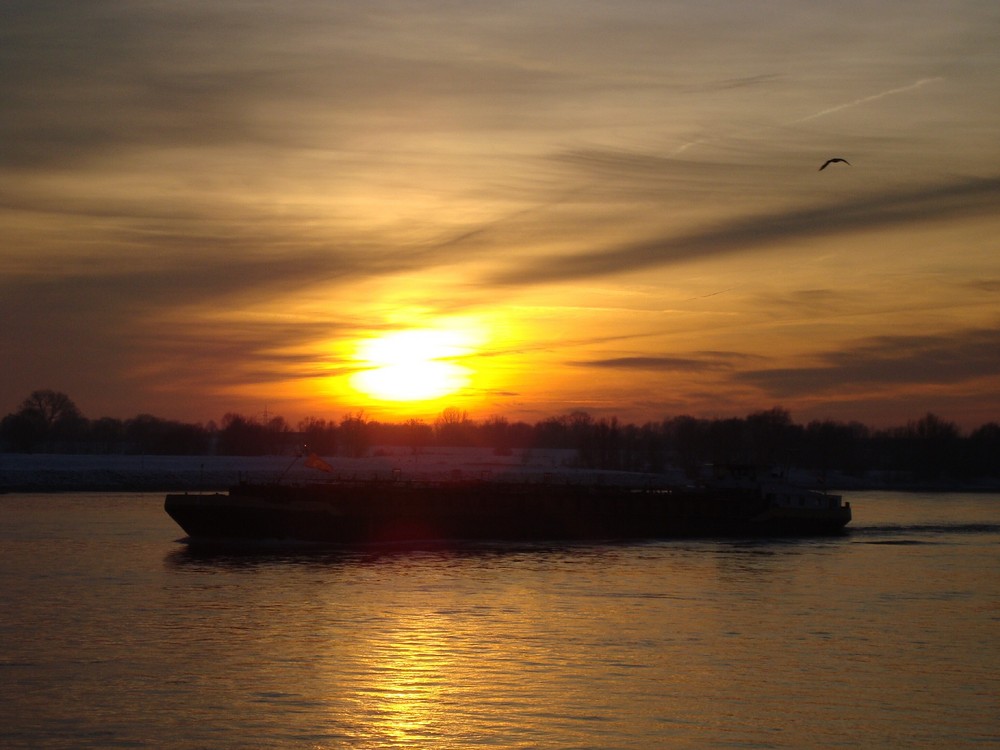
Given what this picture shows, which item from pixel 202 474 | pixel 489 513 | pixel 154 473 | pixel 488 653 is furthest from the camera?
pixel 154 473

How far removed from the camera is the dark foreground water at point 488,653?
2089 centimetres

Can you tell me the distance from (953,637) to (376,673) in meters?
17.1

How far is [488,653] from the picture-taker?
27.7 meters

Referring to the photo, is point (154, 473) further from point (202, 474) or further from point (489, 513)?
point (489, 513)

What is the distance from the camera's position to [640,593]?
40438 millimetres

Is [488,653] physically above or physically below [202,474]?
below

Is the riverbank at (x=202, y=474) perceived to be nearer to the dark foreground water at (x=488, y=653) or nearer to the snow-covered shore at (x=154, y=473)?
the snow-covered shore at (x=154, y=473)

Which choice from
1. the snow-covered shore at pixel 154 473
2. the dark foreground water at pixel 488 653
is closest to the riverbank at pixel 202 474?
the snow-covered shore at pixel 154 473

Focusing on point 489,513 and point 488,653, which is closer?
point 488,653

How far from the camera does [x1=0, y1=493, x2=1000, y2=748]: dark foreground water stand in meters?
20.9

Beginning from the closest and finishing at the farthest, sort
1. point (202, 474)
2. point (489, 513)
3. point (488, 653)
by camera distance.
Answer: point (488, 653), point (489, 513), point (202, 474)

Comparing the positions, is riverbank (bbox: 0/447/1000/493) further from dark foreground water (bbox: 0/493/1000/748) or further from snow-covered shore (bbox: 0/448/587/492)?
dark foreground water (bbox: 0/493/1000/748)

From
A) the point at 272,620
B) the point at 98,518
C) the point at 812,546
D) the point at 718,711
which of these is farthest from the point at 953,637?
the point at 98,518

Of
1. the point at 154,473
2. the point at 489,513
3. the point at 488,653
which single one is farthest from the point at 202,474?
the point at 488,653
